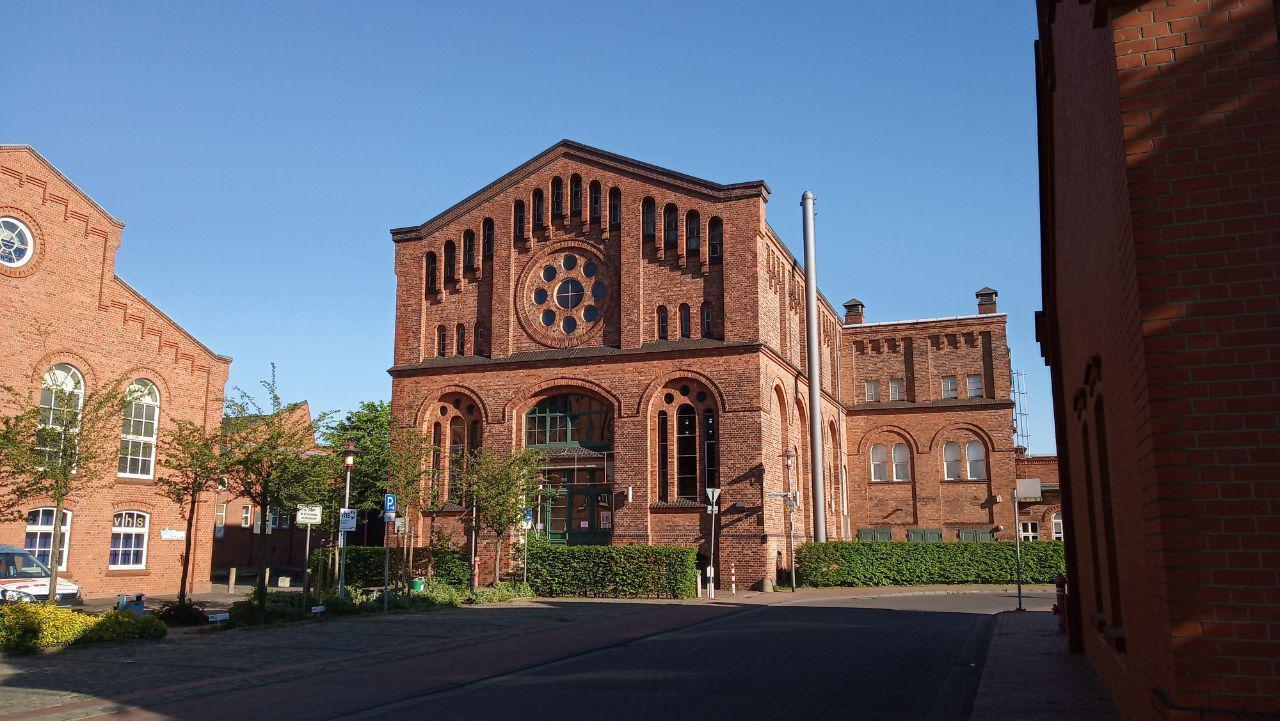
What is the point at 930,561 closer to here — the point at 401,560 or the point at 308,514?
the point at 401,560

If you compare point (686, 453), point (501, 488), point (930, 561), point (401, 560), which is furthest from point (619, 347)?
point (930, 561)

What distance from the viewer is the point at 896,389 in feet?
162

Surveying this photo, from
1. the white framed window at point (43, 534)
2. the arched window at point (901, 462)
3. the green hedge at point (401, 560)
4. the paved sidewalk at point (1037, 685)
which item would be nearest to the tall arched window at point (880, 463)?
the arched window at point (901, 462)

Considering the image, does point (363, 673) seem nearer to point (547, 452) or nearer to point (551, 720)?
point (551, 720)

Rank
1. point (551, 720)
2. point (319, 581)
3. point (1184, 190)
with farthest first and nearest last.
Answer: point (319, 581) < point (551, 720) < point (1184, 190)

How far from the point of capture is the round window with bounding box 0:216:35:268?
2769 cm

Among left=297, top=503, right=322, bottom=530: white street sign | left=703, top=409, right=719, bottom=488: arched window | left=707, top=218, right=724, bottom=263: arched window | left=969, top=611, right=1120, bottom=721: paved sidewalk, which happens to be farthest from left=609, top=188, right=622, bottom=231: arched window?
left=969, top=611, right=1120, bottom=721: paved sidewalk

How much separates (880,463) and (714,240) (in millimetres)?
20201

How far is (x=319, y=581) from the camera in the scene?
29.4 metres

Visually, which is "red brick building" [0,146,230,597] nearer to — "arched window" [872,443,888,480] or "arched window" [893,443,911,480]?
"arched window" [872,443,888,480]

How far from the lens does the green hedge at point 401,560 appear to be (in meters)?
32.3

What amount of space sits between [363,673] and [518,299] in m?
22.8

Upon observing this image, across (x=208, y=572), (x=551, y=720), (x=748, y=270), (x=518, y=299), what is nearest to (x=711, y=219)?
(x=748, y=270)

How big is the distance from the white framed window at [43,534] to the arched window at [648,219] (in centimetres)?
1980
